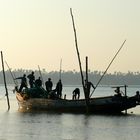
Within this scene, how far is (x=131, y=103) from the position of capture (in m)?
44.5

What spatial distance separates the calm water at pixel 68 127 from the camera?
1224 inches

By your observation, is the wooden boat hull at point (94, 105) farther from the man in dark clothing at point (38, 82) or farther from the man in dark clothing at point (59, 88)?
the man in dark clothing at point (59, 88)

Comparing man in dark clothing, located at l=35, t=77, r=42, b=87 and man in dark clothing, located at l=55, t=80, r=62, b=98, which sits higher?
man in dark clothing, located at l=35, t=77, r=42, b=87

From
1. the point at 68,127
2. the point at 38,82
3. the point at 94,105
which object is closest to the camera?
the point at 68,127

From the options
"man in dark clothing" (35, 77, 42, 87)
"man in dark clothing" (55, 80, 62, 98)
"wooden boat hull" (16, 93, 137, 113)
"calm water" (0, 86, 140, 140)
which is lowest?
"calm water" (0, 86, 140, 140)

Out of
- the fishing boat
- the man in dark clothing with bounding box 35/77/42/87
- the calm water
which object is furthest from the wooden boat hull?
the man in dark clothing with bounding box 35/77/42/87

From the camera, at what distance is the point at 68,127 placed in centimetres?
3600

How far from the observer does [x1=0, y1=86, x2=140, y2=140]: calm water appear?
3108 centimetres

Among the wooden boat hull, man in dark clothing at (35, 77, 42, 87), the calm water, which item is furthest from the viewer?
man in dark clothing at (35, 77, 42, 87)

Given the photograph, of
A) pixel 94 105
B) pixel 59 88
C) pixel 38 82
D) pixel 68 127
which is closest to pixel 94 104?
pixel 94 105

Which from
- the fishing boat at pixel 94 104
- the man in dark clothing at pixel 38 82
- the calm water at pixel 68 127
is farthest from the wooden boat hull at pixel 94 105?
the man in dark clothing at pixel 38 82

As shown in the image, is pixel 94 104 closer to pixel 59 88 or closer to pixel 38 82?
pixel 59 88

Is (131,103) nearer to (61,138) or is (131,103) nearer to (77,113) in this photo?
(77,113)

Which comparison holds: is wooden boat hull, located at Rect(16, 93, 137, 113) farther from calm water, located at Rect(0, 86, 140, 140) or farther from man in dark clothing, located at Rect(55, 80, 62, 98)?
man in dark clothing, located at Rect(55, 80, 62, 98)
